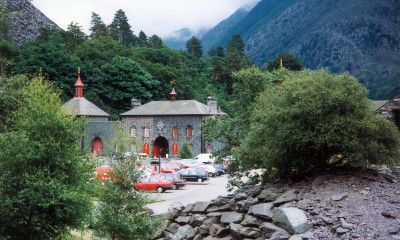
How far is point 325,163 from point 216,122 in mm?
8382

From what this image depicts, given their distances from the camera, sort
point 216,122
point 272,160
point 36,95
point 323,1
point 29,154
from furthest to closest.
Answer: point 323,1 → point 216,122 → point 272,160 → point 36,95 → point 29,154

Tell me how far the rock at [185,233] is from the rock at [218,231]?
3.26 ft

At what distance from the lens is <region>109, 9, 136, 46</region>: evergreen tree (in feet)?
349

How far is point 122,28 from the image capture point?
108m

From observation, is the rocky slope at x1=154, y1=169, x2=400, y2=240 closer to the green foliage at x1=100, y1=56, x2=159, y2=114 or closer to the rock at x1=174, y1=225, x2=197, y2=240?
the rock at x1=174, y1=225, x2=197, y2=240

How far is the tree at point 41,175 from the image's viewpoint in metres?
12.2

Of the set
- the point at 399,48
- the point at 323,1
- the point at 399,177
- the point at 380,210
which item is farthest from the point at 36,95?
the point at 323,1

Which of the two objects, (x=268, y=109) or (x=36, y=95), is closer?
(x=36, y=95)

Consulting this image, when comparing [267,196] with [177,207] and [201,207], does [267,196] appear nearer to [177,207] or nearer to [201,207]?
[201,207]

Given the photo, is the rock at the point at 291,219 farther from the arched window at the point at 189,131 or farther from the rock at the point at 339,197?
the arched window at the point at 189,131

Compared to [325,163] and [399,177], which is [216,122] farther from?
[399,177]

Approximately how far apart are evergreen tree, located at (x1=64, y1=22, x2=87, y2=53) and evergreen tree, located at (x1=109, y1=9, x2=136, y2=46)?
22595 millimetres

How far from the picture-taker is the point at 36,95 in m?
13.8

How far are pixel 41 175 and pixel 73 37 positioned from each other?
75769 millimetres
